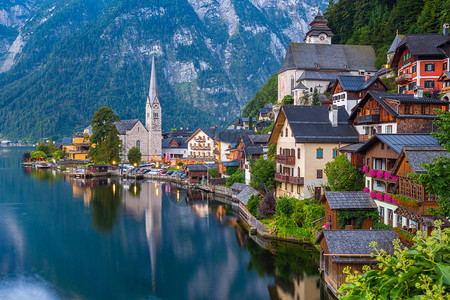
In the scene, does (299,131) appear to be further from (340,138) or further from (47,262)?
(47,262)

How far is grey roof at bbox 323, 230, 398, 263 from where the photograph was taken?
66.9ft

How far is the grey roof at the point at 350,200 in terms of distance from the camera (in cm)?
2581

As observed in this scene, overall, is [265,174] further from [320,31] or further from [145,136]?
[145,136]

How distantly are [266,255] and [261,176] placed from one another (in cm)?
1291

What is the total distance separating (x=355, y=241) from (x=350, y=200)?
5661 mm

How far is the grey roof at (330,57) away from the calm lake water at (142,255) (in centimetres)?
3436

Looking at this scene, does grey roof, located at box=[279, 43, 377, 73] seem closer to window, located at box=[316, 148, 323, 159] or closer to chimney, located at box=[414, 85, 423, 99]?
window, located at box=[316, 148, 323, 159]

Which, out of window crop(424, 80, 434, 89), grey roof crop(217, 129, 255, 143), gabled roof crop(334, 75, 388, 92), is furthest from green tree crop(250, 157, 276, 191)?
grey roof crop(217, 129, 255, 143)

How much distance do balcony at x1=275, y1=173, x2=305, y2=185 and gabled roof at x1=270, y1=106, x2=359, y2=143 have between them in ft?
11.0

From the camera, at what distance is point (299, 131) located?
116ft

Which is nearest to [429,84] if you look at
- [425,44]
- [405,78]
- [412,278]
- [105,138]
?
[405,78]

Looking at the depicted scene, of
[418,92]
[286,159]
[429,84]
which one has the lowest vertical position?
[286,159]

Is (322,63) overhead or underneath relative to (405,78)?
overhead

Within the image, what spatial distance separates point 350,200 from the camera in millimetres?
26266
